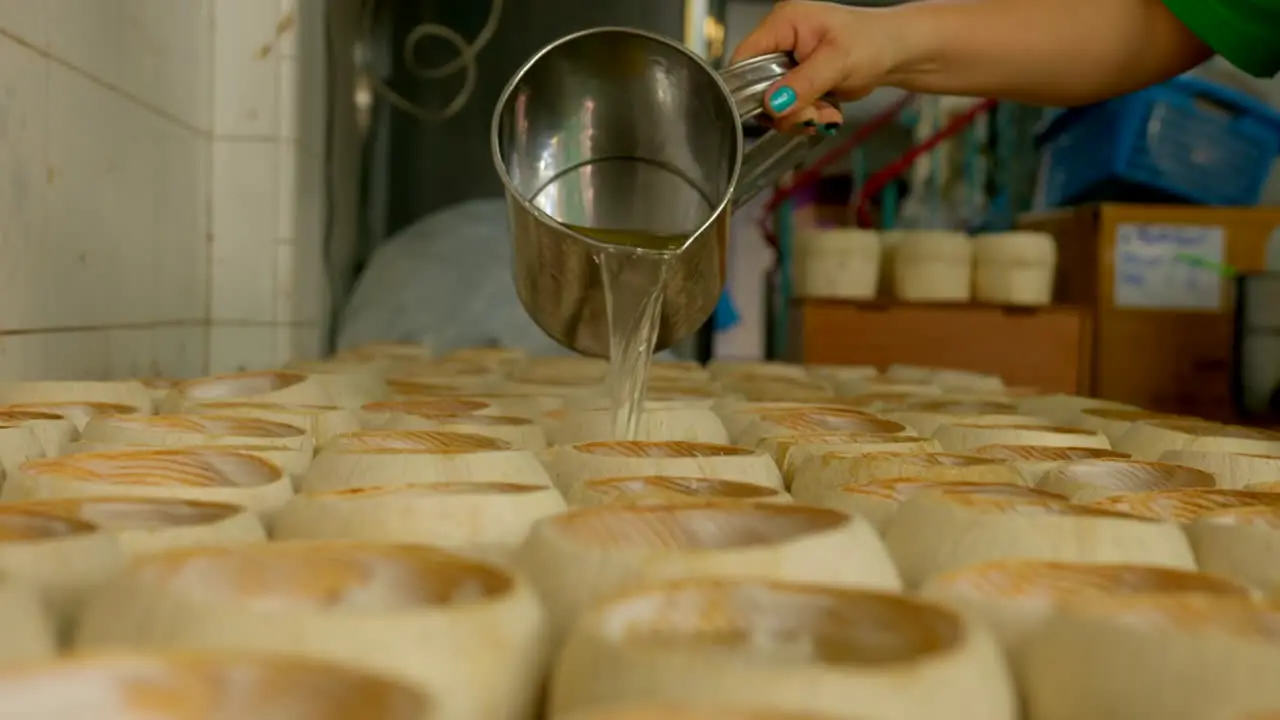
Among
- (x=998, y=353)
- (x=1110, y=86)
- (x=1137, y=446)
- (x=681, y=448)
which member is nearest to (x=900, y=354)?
(x=998, y=353)

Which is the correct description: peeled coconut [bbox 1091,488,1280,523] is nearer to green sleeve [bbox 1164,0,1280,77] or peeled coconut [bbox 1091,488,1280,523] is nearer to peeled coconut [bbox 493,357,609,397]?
peeled coconut [bbox 493,357,609,397]

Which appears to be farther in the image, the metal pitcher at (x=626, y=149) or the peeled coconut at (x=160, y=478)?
the metal pitcher at (x=626, y=149)

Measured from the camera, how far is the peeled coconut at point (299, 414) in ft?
3.19

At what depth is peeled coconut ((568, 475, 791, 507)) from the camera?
690 mm

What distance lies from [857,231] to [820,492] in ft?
6.69

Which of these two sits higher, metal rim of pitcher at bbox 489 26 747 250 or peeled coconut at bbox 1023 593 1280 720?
metal rim of pitcher at bbox 489 26 747 250

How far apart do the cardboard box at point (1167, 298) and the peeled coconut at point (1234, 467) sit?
1.79 metres

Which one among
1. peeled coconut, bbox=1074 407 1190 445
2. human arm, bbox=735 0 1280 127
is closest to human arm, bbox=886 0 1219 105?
human arm, bbox=735 0 1280 127

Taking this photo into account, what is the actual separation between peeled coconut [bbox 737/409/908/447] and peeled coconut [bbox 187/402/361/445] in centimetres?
32

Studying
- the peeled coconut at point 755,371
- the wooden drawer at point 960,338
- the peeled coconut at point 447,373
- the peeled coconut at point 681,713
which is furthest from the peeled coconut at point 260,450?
the wooden drawer at point 960,338

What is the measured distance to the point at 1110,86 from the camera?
1.59 metres

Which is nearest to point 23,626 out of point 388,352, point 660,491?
point 660,491

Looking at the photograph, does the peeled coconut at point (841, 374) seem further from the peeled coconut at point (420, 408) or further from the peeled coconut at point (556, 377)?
the peeled coconut at point (420, 408)

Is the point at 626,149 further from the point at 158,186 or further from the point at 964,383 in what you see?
the point at 158,186
